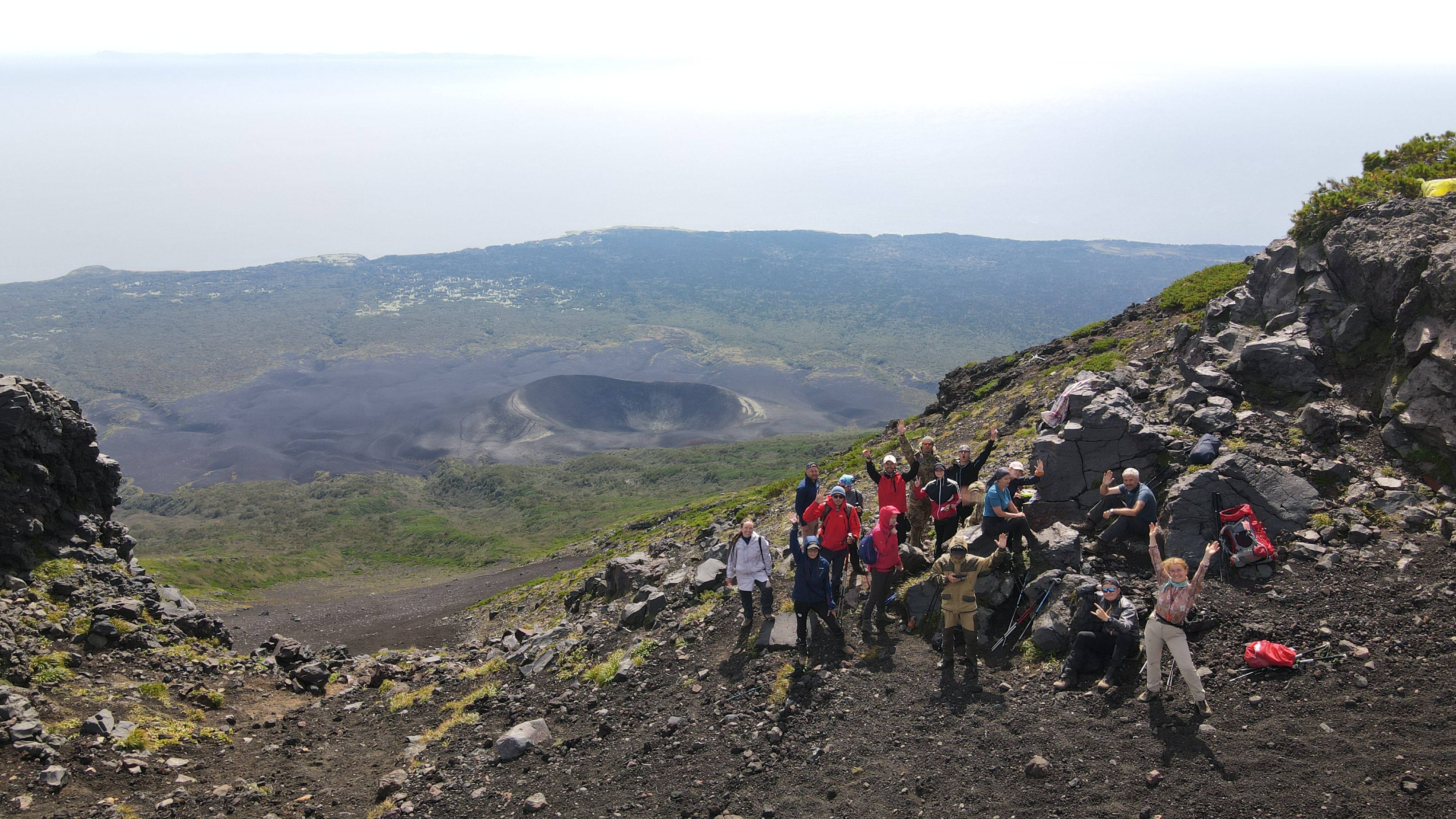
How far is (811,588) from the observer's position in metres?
11.2

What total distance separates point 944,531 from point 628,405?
131 meters

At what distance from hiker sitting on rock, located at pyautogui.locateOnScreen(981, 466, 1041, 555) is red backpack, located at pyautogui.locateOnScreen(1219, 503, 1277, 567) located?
2405 millimetres

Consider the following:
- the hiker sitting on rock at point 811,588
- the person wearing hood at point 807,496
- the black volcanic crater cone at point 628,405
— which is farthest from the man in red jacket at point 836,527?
the black volcanic crater cone at point 628,405

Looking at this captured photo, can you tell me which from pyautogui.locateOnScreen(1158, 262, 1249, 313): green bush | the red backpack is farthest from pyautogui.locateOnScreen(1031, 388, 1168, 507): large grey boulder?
pyautogui.locateOnScreen(1158, 262, 1249, 313): green bush

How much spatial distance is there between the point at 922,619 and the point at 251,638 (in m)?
25.5

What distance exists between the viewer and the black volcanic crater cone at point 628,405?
135 m

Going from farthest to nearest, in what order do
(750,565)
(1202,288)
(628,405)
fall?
(628,405), (1202,288), (750,565)

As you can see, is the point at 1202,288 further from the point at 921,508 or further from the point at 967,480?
the point at 921,508

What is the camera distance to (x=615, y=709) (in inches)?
472

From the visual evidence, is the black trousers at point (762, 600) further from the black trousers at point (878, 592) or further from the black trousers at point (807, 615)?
the black trousers at point (878, 592)

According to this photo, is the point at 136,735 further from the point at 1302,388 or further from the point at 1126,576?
the point at 1302,388

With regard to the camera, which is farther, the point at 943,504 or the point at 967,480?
the point at 967,480

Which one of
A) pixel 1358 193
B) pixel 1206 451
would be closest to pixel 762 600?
pixel 1206 451

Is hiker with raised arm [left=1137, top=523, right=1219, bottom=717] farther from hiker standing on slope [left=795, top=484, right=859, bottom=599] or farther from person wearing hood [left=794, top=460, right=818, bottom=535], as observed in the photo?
person wearing hood [left=794, top=460, right=818, bottom=535]
